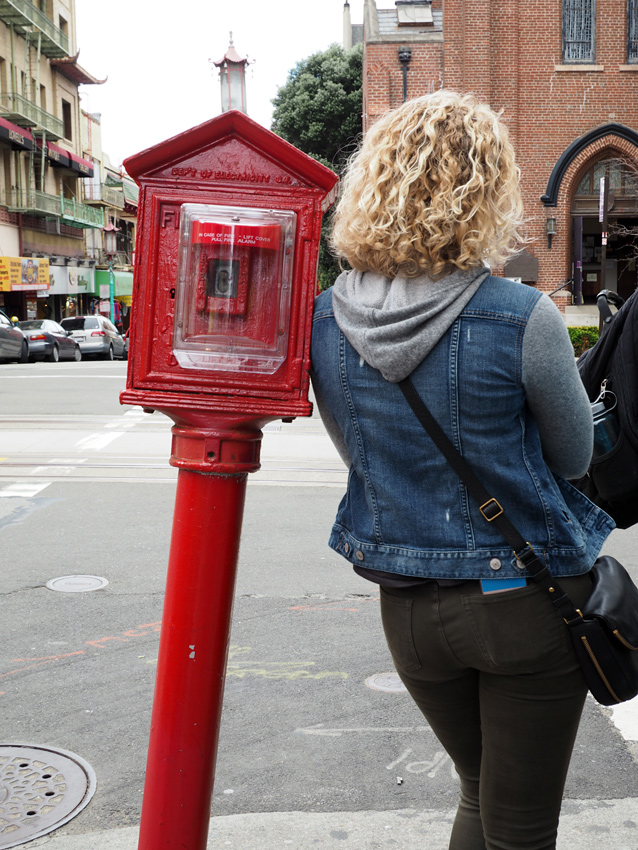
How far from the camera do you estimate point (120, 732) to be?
353 cm

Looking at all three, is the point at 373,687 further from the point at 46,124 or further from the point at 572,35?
the point at 46,124

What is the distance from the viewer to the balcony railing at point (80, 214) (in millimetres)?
40984

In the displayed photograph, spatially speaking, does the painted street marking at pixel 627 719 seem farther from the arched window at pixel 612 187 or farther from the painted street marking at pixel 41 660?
the arched window at pixel 612 187

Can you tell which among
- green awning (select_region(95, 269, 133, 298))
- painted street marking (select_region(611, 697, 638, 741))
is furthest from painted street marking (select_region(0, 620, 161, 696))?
green awning (select_region(95, 269, 133, 298))

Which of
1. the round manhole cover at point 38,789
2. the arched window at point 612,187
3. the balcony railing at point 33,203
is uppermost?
the balcony railing at point 33,203

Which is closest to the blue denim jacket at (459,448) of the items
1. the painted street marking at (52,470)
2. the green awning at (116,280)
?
the painted street marking at (52,470)

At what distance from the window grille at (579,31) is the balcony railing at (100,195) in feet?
97.3

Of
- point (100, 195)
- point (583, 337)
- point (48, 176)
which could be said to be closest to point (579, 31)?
point (583, 337)

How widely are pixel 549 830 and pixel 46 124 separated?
42797mm

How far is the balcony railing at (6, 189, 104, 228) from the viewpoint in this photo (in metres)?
36.5

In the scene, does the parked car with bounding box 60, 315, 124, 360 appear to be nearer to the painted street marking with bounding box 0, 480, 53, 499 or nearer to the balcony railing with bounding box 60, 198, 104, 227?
the balcony railing with bounding box 60, 198, 104, 227

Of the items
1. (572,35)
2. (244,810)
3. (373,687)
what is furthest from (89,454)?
(572,35)

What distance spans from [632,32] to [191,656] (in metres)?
25.6

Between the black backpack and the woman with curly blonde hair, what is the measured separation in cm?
90
